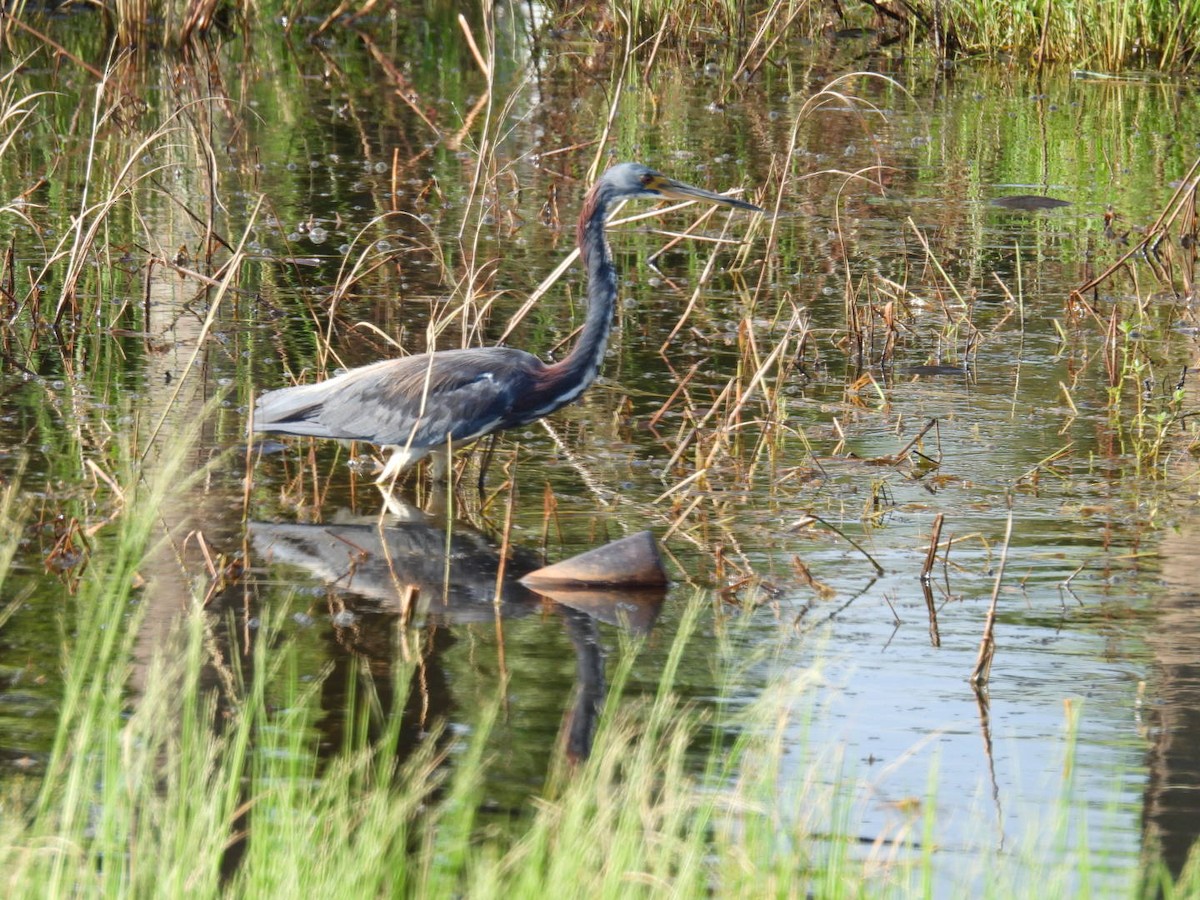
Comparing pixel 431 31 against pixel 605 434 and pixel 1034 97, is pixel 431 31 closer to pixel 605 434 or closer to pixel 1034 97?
pixel 1034 97

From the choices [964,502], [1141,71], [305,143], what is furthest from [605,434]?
[1141,71]

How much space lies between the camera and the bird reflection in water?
5.30 metres

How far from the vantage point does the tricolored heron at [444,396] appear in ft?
22.4

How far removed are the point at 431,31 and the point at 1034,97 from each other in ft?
→ 25.8

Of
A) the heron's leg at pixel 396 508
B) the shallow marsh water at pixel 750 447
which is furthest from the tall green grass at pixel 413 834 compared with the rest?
the heron's leg at pixel 396 508

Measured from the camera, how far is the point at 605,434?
25.6ft

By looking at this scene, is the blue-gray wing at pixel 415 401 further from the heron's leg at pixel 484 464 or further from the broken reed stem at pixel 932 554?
the broken reed stem at pixel 932 554

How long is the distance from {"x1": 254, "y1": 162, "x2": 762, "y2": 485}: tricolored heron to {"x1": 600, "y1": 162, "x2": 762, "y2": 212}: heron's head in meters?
0.08

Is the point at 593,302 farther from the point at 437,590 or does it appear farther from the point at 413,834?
the point at 413,834

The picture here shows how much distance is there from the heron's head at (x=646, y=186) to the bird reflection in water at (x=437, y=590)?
161 cm

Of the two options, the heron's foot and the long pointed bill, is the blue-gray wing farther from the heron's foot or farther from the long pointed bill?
the long pointed bill

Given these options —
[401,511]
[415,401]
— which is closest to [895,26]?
[415,401]

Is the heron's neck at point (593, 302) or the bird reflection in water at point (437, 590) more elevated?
the heron's neck at point (593, 302)

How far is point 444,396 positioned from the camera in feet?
22.4
